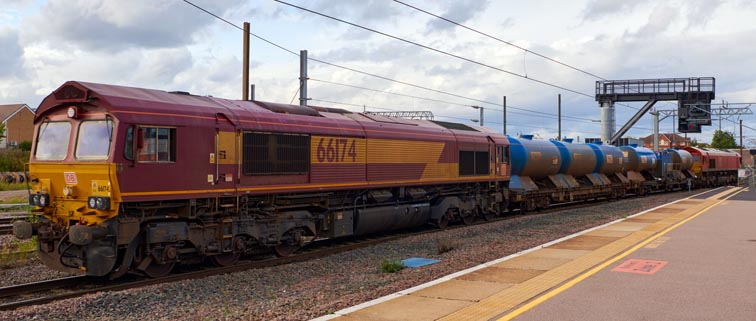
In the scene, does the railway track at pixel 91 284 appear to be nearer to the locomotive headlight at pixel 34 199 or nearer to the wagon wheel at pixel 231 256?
the wagon wheel at pixel 231 256

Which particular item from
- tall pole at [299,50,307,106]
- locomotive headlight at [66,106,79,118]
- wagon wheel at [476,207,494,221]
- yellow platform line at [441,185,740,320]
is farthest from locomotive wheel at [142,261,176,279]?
wagon wheel at [476,207,494,221]

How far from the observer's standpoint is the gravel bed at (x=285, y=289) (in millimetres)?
8680

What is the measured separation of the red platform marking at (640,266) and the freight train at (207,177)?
7285 millimetres

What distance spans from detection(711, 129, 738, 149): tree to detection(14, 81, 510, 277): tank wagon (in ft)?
381

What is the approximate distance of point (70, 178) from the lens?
11156 mm

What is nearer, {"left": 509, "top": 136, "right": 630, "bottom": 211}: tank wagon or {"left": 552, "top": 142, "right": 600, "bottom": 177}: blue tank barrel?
{"left": 509, "top": 136, "right": 630, "bottom": 211}: tank wagon

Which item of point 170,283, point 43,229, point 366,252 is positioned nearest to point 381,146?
point 366,252

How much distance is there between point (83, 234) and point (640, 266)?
32.5 feet

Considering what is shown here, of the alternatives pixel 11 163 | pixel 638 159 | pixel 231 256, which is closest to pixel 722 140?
pixel 638 159

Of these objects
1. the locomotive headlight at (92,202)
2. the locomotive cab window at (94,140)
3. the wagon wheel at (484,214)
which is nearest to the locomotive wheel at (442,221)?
the wagon wheel at (484,214)

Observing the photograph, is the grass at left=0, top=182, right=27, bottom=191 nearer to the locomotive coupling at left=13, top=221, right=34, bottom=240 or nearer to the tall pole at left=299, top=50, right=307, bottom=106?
the tall pole at left=299, top=50, right=307, bottom=106

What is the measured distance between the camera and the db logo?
1109 centimetres

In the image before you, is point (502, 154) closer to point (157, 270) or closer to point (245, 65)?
point (245, 65)

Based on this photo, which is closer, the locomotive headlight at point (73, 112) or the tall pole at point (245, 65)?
the locomotive headlight at point (73, 112)
